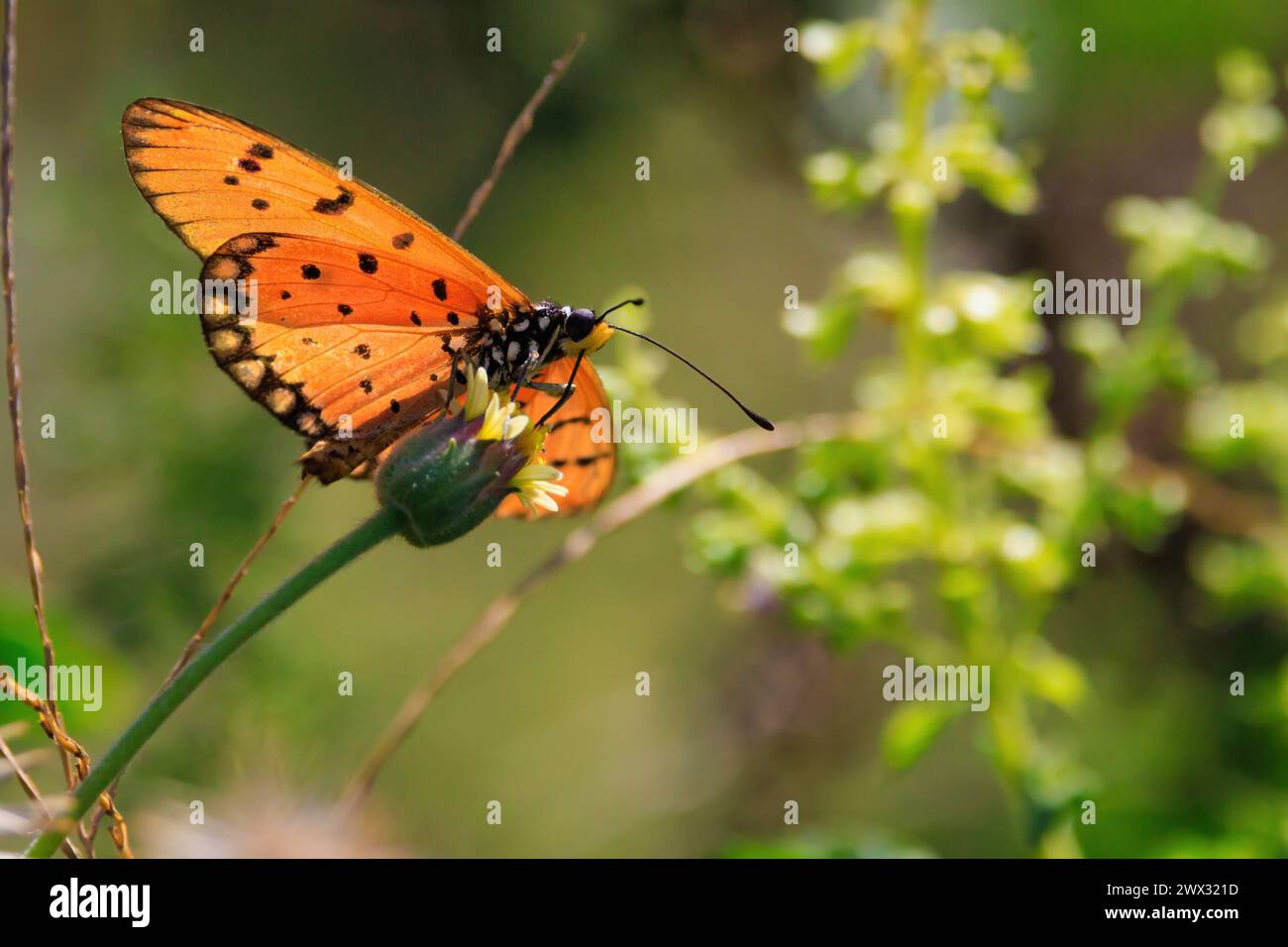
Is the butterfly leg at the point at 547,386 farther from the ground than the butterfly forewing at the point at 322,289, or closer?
closer

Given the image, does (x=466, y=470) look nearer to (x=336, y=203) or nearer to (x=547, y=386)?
(x=547, y=386)

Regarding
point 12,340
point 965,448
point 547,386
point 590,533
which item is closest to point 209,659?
point 12,340

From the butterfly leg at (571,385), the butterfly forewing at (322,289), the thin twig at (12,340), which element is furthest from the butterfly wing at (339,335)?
the thin twig at (12,340)

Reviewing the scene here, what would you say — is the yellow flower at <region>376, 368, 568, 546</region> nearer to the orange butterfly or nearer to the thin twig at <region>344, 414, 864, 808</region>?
the orange butterfly

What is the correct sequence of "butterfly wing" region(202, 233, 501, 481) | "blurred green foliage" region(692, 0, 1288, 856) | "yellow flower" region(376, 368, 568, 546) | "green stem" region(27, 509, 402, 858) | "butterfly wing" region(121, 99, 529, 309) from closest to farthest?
"green stem" region(27, 509, 402, 858), "yellow flower" region(376, 368, 568, 546), "butterfly wing" region(121, 99, 529, 309), "butterfly wing" region(202, 233, 501, 481), "blurred green foliage" region(692, 0, 1288, 856)

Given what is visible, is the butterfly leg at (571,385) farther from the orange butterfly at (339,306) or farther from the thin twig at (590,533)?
the thin twig at (590,533)

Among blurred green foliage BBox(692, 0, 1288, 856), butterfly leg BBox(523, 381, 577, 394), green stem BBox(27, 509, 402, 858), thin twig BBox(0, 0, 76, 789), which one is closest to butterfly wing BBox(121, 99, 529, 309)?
butterfly leg BBox(523, 381, 577, 394)
